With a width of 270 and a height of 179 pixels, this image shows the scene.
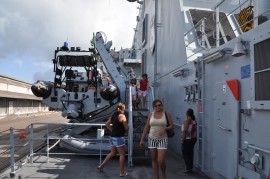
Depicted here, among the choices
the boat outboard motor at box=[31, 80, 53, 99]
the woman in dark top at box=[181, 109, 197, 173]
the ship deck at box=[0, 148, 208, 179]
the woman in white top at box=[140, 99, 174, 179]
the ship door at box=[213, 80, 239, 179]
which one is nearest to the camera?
the ship door at box=[213, 80, 239, 179]

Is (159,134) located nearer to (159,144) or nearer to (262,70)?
(159,144)

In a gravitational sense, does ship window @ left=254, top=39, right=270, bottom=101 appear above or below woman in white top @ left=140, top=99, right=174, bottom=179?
above

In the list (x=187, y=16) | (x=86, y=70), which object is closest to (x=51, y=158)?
(x=86, y=70)

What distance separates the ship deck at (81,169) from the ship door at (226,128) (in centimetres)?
99

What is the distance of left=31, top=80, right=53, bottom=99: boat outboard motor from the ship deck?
7.30ft

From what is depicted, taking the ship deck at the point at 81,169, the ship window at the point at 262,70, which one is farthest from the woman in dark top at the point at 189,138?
the ship window at the point at 262,70

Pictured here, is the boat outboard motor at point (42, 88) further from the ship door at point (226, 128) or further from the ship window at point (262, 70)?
the ship window at point (262, 70)

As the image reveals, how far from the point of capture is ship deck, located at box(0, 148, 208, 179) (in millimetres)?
7023

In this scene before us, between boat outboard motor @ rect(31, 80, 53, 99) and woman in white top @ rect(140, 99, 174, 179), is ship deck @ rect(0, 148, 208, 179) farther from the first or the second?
boat outboard motor @ rect(31, 80, 53, 99)

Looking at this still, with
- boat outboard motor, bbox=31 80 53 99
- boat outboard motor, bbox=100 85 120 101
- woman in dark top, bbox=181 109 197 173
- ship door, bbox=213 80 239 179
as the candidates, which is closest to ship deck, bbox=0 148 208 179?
woman in dark top, bbox=181 109 197 173

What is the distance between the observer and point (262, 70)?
4816 mm

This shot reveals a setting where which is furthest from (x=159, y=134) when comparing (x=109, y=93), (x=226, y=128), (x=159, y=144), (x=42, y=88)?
(x=42, y=88)

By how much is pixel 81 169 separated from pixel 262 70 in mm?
4829

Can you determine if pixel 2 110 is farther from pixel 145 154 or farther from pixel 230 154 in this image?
pixel 230 154
